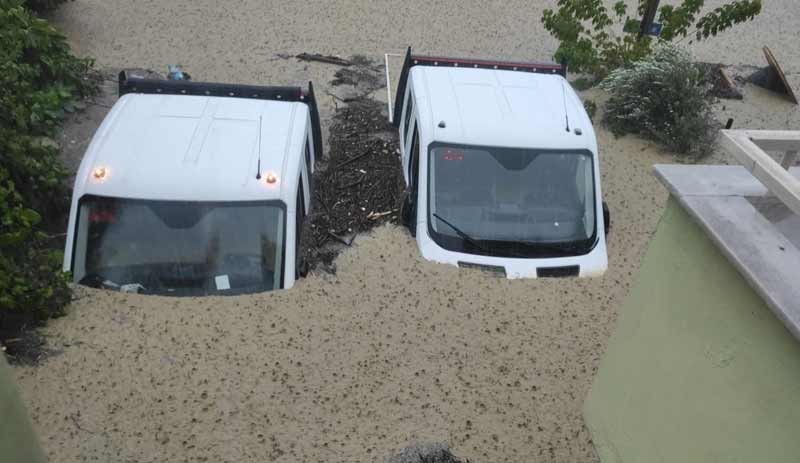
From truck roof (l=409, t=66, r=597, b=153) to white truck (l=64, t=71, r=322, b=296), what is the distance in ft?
5.56

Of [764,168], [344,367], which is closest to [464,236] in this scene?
[344,367]

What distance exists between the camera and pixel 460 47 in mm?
12781

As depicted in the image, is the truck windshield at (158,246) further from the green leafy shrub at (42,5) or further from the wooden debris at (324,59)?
the green leafy shrub at (42,5)

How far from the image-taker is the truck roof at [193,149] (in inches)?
224

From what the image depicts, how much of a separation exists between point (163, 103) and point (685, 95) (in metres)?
7.07

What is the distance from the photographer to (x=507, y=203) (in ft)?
21.0

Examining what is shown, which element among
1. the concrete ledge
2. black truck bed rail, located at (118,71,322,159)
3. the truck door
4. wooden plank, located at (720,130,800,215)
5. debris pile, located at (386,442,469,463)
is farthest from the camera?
the truck door

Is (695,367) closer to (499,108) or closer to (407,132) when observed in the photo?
(499,108)

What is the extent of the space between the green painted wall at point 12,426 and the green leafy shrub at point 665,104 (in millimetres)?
8523

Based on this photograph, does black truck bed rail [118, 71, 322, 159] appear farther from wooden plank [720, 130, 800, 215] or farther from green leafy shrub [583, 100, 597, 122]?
green leafy shrub [583, 100, 597, 122]

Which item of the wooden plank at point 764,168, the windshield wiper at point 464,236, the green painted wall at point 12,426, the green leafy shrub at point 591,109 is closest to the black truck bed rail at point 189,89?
the windshield wiper at point 464,236

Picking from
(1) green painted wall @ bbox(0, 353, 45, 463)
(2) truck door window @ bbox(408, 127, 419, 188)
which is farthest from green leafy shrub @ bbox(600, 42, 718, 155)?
(1) green painted wall @ bbox(0, 353, 45, 463)

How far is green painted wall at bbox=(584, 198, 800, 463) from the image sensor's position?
3.02 m

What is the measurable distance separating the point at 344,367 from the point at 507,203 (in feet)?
7.39
